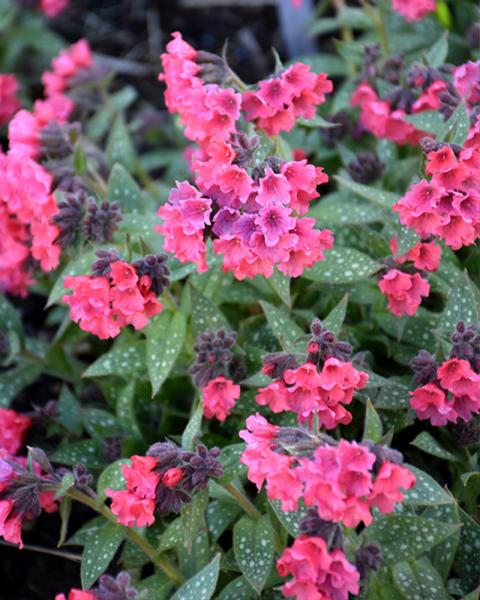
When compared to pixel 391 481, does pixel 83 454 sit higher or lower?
lower

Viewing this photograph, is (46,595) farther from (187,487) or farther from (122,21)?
(122,21)

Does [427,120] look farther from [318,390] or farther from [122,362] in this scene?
[122,362]

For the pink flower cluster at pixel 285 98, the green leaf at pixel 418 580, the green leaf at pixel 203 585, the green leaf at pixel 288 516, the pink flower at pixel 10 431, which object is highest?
the pink flower cluster at pixel 285 98

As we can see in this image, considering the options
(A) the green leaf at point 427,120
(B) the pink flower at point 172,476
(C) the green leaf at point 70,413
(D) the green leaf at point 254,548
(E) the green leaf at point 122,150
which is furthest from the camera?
(E) the green leaf at point 122,150

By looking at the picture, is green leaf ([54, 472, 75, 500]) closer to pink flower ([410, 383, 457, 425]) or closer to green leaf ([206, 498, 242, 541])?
green leaf ([206, 498, 242, 541])

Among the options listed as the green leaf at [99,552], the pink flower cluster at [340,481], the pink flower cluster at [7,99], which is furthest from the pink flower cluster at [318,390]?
the pink flower cluster at [7,99]

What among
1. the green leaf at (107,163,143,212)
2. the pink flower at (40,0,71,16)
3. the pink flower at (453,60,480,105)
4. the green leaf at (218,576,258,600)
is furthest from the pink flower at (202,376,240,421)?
the pink flower at (40,0,71,16)

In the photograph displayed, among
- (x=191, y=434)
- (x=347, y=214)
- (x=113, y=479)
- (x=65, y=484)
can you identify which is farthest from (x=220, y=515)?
(x=347, y=214)

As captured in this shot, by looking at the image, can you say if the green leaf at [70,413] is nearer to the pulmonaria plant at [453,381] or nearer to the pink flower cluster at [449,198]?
the pulmonaria plant at [453,381]
